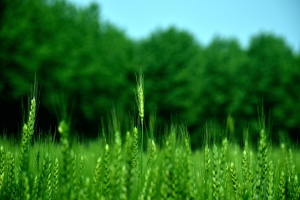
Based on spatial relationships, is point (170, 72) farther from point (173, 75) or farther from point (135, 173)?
point (135, 173)

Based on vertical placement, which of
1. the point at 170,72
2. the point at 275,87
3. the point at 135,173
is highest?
the point at 170,72

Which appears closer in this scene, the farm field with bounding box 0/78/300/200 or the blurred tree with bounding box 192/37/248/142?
the farm field with bounding box 0/78/300/200

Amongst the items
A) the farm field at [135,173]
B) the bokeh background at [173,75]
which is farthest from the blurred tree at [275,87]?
the farm field at [135,173]

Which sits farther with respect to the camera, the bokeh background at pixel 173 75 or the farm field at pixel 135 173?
the bokeh background at pixel 173 75

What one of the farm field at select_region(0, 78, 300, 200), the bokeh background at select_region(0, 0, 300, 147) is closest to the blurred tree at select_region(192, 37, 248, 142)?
the bokeh background at select_region(0, 0, 300, 147)

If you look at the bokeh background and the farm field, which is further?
the bokeh background

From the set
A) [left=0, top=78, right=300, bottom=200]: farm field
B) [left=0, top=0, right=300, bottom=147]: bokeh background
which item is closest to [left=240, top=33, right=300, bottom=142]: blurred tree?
[left=0, top=0, right=300, bottom=147]: bokeh background

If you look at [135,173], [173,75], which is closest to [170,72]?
[173,75]

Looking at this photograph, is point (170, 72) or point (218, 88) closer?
point (170, 72)

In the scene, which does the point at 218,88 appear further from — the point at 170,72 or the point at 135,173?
the point at 135,173

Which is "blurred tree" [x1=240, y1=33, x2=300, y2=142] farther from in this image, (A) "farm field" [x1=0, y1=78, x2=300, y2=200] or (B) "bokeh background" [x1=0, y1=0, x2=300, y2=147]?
(A) "farm field" [x1=0, y1=78, x2=300, y2=200]

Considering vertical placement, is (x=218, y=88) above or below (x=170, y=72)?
below

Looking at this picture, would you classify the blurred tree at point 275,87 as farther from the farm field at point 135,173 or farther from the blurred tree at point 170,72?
the farm field at point 135,173

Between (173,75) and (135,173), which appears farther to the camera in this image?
(173,75)
